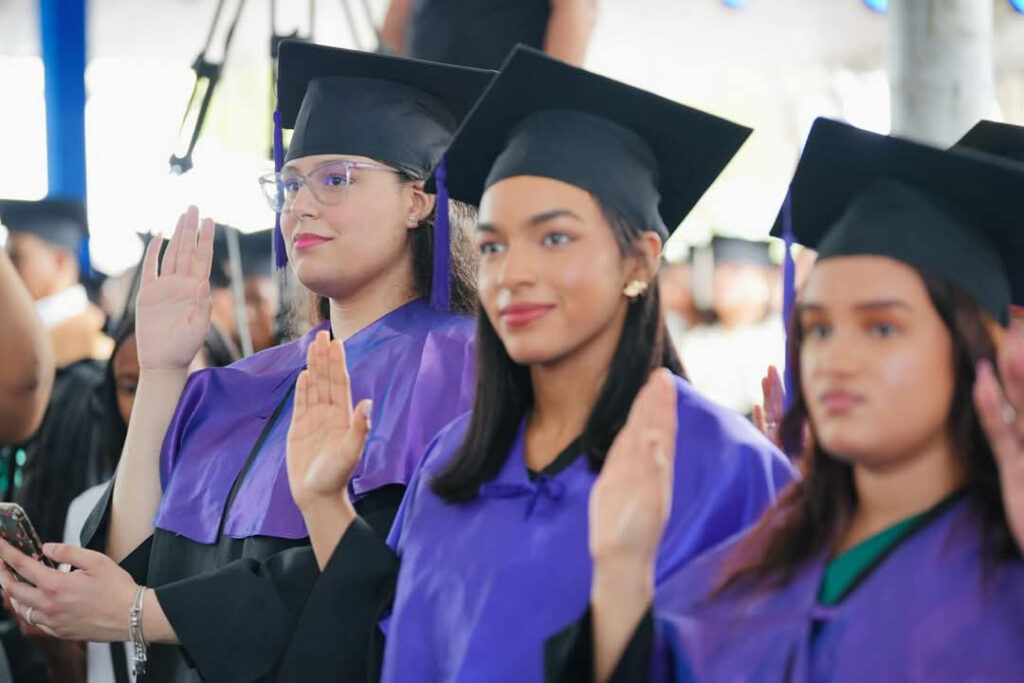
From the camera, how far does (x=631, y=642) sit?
182 cm

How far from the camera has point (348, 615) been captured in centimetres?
240

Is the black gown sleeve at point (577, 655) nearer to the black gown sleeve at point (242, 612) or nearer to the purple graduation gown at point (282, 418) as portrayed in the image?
the black gown sleeve at point (242, 612)

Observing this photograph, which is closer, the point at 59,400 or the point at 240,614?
the point at 240,614

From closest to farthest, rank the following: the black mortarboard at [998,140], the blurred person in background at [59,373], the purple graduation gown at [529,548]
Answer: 1. the purple graduation gown at [529,548]
2. the black mortarboard at [998,140]
3. the blurred person in background at [59,373]

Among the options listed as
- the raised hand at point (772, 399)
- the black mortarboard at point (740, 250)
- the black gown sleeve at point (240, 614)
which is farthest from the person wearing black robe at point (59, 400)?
the black mortarboard at point (740, 250)

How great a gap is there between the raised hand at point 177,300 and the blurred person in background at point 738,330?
15.2 ft

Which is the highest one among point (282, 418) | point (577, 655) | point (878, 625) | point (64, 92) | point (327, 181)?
point (64, 92)

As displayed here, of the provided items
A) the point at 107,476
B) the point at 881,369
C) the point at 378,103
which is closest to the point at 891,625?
the point at 881,369

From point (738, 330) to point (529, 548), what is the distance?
559cm

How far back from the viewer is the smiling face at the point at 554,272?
213 cm

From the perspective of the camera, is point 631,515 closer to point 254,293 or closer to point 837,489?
point 837,489

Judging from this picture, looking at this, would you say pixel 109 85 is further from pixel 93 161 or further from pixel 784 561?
pixel 784 561

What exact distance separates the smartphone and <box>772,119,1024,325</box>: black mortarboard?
66.7 inches

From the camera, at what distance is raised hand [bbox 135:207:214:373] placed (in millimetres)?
3068
